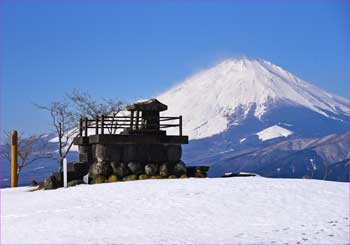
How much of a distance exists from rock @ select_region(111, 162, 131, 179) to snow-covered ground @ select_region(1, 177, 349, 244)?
11.6 feet

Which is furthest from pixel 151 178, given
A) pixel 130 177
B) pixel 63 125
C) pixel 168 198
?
pixel 63 125

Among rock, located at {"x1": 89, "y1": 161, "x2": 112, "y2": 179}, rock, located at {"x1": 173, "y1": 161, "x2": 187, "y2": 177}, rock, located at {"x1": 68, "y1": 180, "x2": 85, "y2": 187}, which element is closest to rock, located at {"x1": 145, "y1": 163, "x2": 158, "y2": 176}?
rock, located at {"x1": 173, "y1": 161, "x2": 187, "y2": 177}

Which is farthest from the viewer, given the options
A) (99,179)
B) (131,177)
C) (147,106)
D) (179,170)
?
(147,106)

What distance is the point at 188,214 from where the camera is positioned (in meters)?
16.8

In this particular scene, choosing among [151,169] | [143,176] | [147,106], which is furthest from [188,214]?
[147,106]

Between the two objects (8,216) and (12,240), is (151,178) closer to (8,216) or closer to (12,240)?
(8,216)

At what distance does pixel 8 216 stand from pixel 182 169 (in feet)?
34.2

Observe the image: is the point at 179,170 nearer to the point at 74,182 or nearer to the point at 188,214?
the point at 74,182

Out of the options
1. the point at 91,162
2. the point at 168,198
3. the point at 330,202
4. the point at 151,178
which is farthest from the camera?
the point at 91,162

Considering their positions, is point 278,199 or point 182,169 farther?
point 182,169

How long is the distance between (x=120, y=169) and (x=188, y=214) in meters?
10.5

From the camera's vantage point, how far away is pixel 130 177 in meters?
26.6

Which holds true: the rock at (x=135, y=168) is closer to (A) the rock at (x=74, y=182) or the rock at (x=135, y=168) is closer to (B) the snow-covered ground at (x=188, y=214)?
(A) the rock at (x=74, y=182)

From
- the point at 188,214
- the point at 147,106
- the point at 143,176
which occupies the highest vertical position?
the point at 147,106
